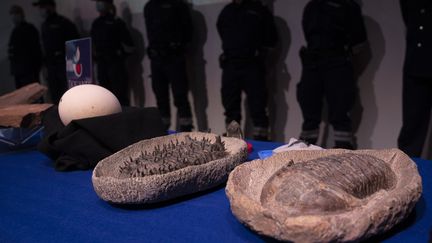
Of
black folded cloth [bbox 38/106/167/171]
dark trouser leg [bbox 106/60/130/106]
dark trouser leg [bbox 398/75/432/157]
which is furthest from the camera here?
dark trouser leg [bbox 106/60/130/106]

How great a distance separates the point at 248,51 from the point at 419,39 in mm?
1214

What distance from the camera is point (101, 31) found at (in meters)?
3.62

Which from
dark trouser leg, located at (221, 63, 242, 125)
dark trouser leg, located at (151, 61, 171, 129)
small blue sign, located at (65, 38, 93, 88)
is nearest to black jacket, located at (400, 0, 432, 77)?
dark trouser leg, located at (221, 63, 242, 125)

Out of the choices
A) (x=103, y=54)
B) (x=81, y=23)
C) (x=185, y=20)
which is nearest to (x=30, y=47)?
(x=81, y=23)

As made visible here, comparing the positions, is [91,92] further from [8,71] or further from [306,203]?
[8,71]

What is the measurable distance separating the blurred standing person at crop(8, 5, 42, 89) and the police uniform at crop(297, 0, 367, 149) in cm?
338

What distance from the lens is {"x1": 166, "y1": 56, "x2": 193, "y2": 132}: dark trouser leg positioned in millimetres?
3295

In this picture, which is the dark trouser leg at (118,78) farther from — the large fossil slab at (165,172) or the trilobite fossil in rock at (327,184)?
the trilobite fossil in rock at (327,184)

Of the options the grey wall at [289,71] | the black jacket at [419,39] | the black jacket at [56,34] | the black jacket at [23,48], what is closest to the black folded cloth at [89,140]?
the black jacket at [419,39]

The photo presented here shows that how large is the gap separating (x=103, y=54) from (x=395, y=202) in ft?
11.5

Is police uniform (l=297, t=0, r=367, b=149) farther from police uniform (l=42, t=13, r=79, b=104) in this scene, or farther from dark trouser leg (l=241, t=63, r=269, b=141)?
police uniform (l=42, t=13, r=79, b=104)

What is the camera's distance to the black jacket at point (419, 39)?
1.97m

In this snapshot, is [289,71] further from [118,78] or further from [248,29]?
[118,78]

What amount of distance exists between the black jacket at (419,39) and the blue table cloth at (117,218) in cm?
109
